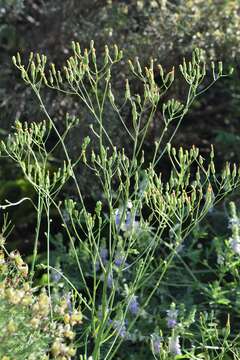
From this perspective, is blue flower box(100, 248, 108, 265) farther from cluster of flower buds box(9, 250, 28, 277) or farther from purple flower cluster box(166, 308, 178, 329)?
cluster of flower buds box(9, 250, 28, 277)

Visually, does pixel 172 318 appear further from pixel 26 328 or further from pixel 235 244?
pixel 26 328

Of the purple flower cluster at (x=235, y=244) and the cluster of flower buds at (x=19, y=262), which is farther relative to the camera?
the purple flower cluster at (x=235, y=244)

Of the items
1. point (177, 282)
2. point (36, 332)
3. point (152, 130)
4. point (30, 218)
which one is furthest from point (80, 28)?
point (36, 332)

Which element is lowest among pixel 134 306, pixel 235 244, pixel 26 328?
pixel 134 306

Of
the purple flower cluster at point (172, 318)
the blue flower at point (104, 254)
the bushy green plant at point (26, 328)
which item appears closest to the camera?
the bushy green plant at point (26, 328)

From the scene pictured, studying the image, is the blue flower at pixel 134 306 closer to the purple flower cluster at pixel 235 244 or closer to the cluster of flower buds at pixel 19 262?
the purple flower cluster at pixel 235 244

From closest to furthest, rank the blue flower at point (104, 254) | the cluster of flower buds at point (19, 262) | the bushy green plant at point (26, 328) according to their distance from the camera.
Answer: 1. the bushy green plant at point (26, 328)
2. the cluster of flower buds at point (19, 262)
3. the blue flower at point (104, 254)

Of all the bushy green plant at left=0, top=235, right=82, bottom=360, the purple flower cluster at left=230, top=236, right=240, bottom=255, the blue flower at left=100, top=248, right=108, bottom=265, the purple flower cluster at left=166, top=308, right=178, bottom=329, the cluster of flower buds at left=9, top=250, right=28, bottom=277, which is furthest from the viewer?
the blue flower at left=100, top=248, right=108, bottom=265

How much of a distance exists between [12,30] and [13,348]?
3.46 meters

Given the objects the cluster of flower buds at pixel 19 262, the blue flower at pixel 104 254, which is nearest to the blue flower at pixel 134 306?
the blue flower at pixel 104 254

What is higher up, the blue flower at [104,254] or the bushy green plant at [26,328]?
the bushy green plant at [26,328]

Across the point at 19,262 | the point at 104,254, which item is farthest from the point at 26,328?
the point at 104,254

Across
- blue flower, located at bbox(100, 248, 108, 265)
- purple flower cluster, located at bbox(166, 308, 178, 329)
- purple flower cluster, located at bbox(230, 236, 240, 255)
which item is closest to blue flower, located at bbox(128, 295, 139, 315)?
purple flower cluster, located at bbox(166, 308, 178, 329)

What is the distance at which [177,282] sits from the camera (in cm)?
408
